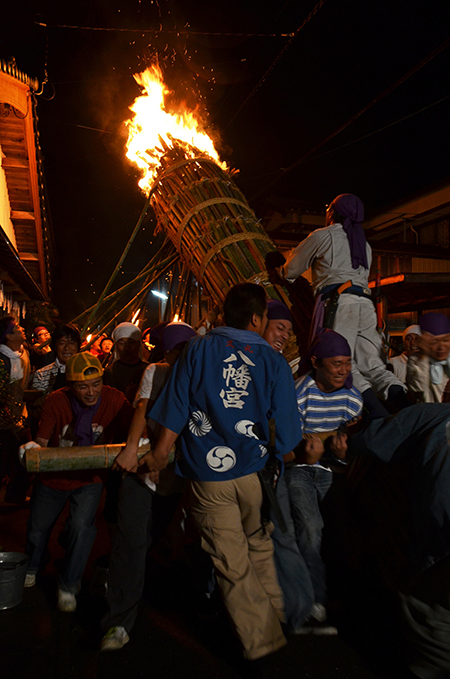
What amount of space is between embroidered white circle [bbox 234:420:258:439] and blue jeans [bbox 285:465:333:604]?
0.70 m

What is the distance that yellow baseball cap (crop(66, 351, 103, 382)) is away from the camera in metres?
3.04

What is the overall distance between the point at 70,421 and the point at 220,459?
4.51ft

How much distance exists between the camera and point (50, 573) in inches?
136

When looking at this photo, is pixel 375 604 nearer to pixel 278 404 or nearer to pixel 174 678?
pixel 174 678

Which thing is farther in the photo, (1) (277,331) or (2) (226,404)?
(1) (277,331)

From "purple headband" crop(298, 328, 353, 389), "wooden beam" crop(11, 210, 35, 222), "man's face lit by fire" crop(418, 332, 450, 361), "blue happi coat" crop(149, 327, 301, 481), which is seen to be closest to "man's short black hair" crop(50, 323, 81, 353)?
"blue happi coat" crop(149, 327, 301, 481)

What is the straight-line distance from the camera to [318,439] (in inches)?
109

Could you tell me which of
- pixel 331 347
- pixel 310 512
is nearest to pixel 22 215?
pixel 331 347

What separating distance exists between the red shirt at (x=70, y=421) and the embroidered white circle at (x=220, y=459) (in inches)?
43.2

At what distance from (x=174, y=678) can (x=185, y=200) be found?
4445mm

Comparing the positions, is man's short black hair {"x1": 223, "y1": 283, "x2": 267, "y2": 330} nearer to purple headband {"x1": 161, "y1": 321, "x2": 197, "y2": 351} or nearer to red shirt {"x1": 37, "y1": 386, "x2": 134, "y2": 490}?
purple headband {"x1": 161, "y1": 321, "x2": 197, "y2": 351}

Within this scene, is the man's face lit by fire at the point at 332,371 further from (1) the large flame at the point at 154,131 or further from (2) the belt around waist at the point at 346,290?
(1) the large flame at the point at 154,131

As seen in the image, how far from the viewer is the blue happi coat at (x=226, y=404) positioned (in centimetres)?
234

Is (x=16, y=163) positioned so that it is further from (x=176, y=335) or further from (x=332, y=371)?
(x=332, y=371)
